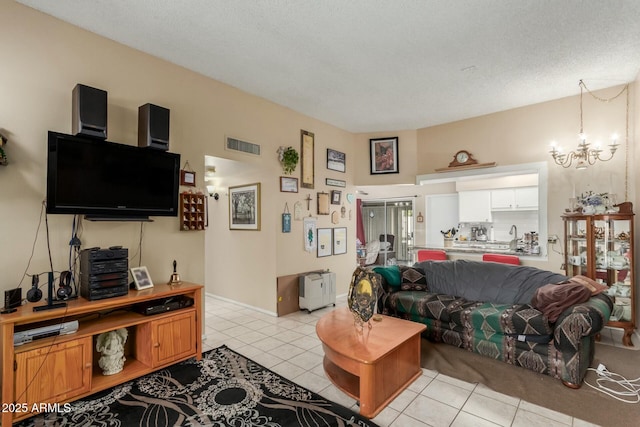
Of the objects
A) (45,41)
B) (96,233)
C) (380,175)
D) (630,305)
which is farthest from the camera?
(380,175)

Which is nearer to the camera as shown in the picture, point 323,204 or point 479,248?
point 323,204

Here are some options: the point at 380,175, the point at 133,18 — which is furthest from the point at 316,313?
the point at 133,18

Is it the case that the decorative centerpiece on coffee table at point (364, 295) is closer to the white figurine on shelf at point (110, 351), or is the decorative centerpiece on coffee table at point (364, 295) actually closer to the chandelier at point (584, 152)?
the white figurine on shelf at point (110, 351)

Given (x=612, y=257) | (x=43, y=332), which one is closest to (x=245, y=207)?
(x=43, y=332)

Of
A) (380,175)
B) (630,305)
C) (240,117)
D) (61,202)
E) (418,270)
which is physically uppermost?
(240,117)

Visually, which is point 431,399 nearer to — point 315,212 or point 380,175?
point 315,212

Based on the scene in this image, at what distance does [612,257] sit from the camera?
366 cm

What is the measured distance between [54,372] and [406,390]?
2.66 metres

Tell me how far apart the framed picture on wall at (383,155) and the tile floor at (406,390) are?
3264mm

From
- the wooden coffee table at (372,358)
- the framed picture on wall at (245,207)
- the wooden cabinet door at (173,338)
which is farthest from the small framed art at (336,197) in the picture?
the wooden cabinet door at (173,338)

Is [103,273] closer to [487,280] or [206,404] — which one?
[206,404]

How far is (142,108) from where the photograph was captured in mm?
2961

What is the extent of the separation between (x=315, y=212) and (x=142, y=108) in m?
2.93

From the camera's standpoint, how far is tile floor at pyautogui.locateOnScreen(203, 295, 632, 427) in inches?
84.4
